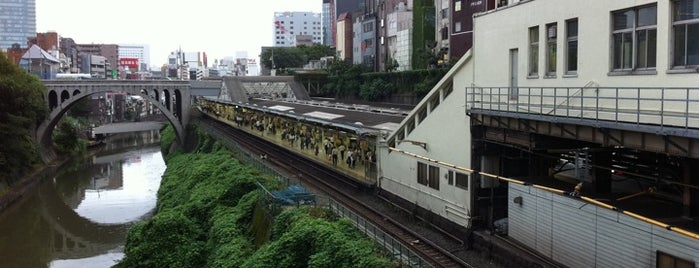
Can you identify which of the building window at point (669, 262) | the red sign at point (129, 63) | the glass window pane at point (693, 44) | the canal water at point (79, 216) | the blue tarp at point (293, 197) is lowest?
the canal water at point (79, 216)

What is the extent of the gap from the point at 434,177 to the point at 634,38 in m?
7.84

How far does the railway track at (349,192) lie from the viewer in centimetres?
1452

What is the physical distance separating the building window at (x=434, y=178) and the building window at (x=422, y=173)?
14.6 inches

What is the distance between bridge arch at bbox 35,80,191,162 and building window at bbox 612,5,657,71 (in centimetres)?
5151

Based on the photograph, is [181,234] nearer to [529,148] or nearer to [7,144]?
[529,148]

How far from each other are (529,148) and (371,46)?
61977 mm

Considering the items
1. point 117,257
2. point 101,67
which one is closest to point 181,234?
point 117,257

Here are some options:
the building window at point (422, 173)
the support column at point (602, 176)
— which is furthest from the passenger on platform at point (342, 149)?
the support column at point (602, 176)

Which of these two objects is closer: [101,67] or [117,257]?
[117,257]

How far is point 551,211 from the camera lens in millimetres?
12227

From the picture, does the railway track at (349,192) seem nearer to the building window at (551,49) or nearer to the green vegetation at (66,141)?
the building window at (551,49)

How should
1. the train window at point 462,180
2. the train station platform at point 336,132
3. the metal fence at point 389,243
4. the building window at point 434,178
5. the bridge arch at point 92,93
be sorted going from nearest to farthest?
the metal fence at point 389,243 → the train window at point 462,180 → the building window at point 434,178 → the train station platform at point 336,132 → the bridge arch at point 92,93

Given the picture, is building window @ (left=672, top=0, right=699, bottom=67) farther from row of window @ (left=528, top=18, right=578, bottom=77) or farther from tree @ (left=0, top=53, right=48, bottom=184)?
tree @ (left=0, top=53, right=48, bottom=184)

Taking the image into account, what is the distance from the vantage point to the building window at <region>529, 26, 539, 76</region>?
45.1 feet
